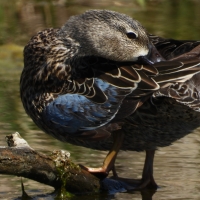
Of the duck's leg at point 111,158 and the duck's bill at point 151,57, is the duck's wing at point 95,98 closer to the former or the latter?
the duck's bill at point 151,57

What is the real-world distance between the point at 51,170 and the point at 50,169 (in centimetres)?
1

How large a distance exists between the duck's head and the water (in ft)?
3.34

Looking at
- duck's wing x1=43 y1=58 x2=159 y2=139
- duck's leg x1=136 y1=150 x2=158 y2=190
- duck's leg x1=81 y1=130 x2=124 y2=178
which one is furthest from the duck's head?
duck's leg x1=136 y1=150 x2=158 y2=190

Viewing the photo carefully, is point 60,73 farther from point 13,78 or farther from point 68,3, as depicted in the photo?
point 68,3

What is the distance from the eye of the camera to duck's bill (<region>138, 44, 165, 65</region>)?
621 centimetres

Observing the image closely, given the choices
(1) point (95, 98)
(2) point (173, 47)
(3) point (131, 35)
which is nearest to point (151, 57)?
(3) point (131, 35)

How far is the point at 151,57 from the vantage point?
6.26m

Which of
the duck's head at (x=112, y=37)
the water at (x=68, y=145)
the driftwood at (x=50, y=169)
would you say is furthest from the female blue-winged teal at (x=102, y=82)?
the water at (x=68, y=145)

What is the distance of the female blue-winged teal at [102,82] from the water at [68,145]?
289 mm

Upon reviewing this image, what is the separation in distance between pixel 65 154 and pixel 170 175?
1.15 meters

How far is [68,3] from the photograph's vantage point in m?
13.9

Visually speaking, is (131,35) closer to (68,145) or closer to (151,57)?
(151,57)

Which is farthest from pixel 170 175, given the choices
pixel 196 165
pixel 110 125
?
pixel 110 125

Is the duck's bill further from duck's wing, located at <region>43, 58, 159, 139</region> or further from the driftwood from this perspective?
the driftwood
